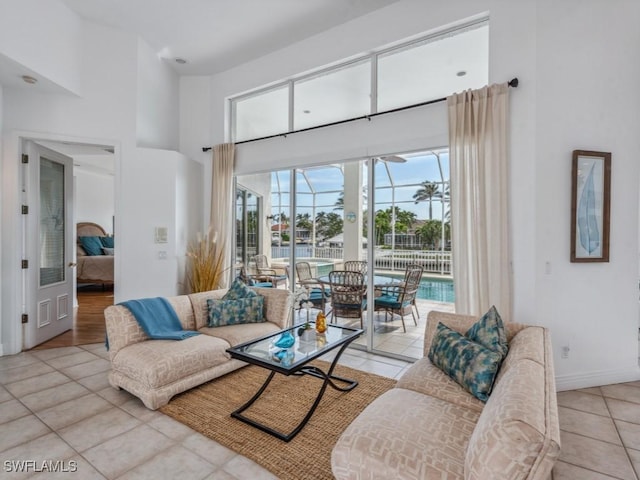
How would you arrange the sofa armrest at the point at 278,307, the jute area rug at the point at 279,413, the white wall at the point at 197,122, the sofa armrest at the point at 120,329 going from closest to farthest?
the jute area rug at the point at 279,413, the sofa armrest at the point at 120,329, the sofa armrest at the point at 278,307, the white wall at the point at 197,122

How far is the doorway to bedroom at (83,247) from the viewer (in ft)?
13.5

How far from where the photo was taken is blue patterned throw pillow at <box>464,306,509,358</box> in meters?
2.07

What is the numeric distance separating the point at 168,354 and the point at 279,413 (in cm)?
100

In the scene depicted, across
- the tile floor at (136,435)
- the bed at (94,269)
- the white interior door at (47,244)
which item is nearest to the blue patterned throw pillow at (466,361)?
the tile floor at (136,435)

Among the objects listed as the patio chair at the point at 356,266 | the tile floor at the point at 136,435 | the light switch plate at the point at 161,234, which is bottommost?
the tile floor at the point at 136,435

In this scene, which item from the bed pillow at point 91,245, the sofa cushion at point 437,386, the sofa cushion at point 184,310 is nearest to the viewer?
the sofa cushion at point 437,386

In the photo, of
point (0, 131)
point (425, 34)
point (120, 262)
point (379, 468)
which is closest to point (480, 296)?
point (379, 468)

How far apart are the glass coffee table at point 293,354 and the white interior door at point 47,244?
318cm

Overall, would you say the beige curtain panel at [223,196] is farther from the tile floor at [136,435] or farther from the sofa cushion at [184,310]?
the tile floor at [136,435]

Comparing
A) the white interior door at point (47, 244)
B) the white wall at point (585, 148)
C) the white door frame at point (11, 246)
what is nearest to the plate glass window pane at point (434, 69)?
the white wall at point (585, 148)

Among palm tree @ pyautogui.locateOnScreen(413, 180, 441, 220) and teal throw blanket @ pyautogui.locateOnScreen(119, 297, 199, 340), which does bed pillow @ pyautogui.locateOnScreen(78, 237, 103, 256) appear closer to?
teal throw blanket @ pyautogui.locateOnScreen(119, 297, 199, 340)

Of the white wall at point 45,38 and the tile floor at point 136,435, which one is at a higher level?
the white wall at point 45,38

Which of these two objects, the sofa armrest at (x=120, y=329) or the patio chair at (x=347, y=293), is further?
the patio chair at (x=347, y=293)

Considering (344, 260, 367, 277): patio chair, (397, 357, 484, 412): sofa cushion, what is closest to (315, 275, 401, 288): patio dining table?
(344, 260, 367, 277): patio chair
